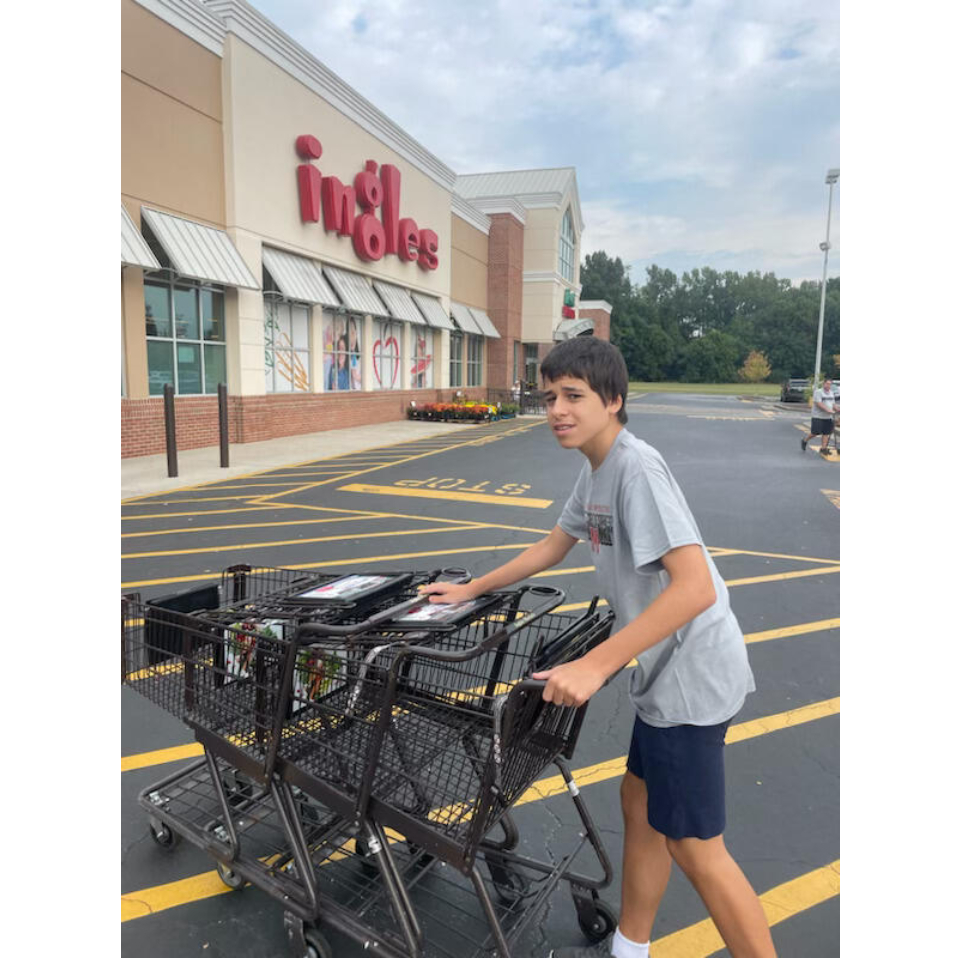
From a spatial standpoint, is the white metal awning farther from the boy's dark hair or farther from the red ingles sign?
the boy's dark hair

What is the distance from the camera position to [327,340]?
61.7ft

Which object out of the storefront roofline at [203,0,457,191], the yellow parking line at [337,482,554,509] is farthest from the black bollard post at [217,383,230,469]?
the storefront roofline at [203,0,457,191]

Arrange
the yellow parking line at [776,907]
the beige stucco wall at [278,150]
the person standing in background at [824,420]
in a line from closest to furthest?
the yellow parking line at [776,907], the beige stucco wall at [278,150], the person standing in background at [824,420]

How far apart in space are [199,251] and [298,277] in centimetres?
345

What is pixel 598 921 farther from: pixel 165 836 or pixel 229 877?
pixel 165 836

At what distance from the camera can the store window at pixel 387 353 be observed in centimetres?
2152

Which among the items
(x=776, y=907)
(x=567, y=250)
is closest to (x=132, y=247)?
(x=776, y=907)

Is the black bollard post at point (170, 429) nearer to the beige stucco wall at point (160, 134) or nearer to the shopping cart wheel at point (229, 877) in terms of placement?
the beige stucco wall at point (160, 134)

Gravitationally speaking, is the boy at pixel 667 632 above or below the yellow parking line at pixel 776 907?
above

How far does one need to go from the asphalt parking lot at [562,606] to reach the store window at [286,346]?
366cm

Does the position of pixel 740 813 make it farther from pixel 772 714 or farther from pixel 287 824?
pixel 287 824

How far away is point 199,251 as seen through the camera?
13.1 m

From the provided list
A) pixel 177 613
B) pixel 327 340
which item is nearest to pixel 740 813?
pixel 177 613

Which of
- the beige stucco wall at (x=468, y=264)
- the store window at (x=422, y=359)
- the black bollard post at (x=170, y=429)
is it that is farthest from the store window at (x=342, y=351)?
the black bollard post at (x=170, y=429)
